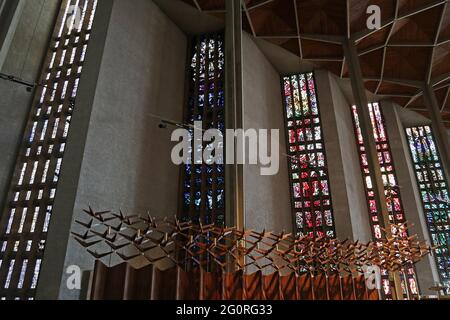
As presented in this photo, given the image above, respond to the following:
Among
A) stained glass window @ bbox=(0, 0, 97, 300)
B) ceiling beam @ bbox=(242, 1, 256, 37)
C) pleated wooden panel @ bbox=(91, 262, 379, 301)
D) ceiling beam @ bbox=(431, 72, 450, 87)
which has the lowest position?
pleated wooden panel @ bbox=(91, 262, 379, 301)

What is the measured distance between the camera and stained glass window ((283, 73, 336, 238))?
1282 cm

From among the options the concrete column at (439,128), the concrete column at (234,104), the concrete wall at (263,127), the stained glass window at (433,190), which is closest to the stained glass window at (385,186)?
the stained glass window at (433,190)

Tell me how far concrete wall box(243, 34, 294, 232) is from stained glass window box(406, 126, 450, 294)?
578cm

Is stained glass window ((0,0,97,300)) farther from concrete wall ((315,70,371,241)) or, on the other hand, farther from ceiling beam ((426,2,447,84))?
ceiling beam ((426,2,447,84))

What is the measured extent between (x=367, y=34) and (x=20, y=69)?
424 inches

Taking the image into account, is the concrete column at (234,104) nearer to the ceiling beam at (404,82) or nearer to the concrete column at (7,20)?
the concrete column at (7,20)

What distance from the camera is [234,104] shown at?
9148mm

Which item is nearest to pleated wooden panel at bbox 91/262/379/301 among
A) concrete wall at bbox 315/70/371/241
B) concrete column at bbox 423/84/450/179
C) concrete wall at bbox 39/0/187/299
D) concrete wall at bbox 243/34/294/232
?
concrete wall at bbox 39/0/187/299

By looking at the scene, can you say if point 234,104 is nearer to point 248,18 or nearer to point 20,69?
point 248,18

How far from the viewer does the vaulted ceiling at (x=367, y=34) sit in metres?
12.4

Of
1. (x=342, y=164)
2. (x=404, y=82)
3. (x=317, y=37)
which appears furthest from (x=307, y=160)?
(x=404, y=82)

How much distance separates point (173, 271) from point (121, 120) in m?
4.70

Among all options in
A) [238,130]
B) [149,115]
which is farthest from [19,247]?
[238,130]
